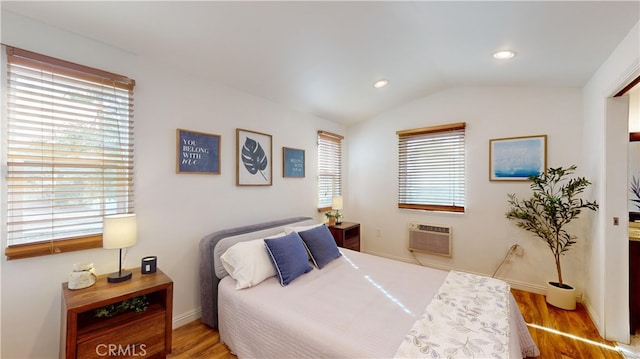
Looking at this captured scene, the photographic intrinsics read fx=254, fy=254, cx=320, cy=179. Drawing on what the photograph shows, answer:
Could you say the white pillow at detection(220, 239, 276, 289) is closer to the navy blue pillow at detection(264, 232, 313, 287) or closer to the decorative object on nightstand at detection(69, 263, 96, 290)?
the navy blue pillow at detection(264, 232, 313, 287)

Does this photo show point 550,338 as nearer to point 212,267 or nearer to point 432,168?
point 432,168

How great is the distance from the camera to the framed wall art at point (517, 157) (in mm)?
2998

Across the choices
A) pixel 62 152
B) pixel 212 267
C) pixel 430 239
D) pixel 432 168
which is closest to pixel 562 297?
pixel 430 239

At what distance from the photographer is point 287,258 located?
2.16 metres

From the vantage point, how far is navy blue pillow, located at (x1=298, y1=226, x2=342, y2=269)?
2.46 metres

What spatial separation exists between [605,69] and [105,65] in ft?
13.5

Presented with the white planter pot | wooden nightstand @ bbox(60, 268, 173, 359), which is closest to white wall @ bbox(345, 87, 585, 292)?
the white planter pot

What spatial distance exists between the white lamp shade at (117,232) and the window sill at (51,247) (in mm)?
204

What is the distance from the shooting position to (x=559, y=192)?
2.90 metres

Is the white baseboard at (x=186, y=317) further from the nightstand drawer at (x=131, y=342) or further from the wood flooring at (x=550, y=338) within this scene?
the nightstand drawer at (x=131, y=342)

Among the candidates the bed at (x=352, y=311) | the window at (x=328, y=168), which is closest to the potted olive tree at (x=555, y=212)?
the bed at (x=352, y=311)

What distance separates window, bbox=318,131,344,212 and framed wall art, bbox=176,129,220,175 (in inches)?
69.9

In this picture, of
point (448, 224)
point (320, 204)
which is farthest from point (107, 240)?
point (448, 224)

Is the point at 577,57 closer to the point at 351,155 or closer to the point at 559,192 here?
the point at 559,192
